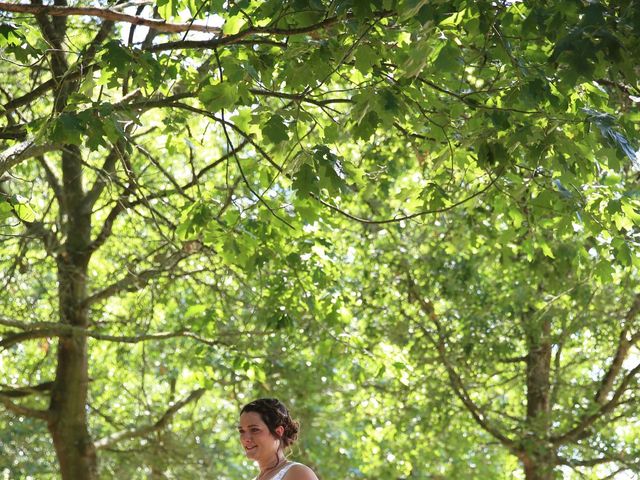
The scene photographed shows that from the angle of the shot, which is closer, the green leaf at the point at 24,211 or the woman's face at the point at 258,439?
the woman's face at the point at 258,439

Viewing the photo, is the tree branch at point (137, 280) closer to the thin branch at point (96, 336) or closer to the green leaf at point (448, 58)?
the thin branch at point (96, 336)

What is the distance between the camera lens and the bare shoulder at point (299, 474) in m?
4.98

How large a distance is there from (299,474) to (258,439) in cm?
37

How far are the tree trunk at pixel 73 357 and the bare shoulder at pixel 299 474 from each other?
5096 mm

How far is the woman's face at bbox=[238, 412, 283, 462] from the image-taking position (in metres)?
5.27

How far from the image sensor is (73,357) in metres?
10.1

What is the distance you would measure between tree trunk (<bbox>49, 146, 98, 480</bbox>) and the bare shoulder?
201 inches

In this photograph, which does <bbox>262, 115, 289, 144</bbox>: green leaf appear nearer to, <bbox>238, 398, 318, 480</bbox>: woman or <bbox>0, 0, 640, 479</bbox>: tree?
<bbox>0, 0, 640, 479</bbox>: tree

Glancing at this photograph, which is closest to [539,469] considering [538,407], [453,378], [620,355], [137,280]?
[538,407]

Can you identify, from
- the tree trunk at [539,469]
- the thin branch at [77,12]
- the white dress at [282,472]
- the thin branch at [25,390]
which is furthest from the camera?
the tree trunk at [539,469]

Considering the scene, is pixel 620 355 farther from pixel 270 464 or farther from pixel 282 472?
pixel 282 472

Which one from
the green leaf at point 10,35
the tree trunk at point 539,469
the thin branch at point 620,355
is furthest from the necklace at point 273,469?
the tree trunk at point 539,469

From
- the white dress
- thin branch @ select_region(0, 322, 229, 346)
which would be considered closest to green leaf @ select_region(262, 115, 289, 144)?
the white dress

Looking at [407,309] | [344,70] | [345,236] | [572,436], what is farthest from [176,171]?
[344,70]
